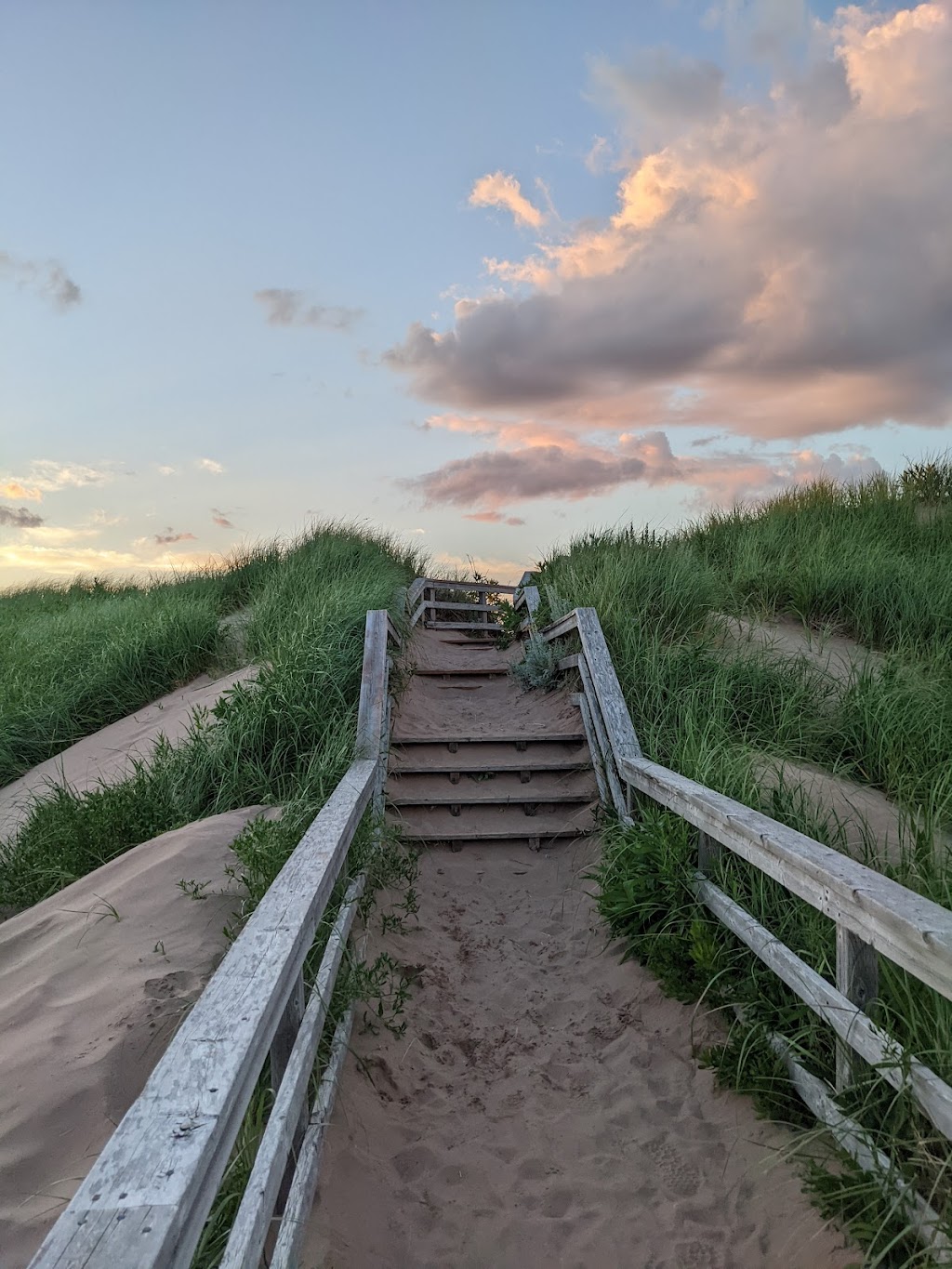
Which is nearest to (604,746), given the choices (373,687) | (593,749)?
(593,749)

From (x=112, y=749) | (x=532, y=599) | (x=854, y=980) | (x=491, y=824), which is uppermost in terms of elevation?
(x=532, y=599)

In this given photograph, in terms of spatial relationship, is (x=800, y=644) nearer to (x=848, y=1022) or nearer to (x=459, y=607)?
(x=459, y=607)

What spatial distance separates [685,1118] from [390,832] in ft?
9.99

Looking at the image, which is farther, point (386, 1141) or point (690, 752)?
point (690, 752)

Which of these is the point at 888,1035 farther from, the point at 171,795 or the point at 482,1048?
the point at 171,795

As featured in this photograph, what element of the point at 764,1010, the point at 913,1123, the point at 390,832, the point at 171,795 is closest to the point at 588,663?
the point at 390,832

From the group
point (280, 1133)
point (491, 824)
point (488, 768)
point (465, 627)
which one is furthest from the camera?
point (465, 627)

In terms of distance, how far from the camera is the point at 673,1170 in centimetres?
348

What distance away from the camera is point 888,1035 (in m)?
2.80

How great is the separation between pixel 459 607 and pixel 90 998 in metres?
11.0

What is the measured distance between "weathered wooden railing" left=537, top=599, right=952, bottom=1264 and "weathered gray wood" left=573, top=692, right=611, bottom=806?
7.06ft

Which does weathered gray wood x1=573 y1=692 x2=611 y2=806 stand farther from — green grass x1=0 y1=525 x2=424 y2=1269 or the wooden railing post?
the wooden railing post

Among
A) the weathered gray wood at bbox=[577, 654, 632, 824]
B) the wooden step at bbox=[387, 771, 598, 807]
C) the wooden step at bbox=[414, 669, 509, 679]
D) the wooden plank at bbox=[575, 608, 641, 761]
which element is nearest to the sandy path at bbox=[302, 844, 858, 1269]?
the weathered gray wood at bbox=[577, 654, 632, 824]

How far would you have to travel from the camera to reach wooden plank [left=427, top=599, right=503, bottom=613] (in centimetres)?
1402
